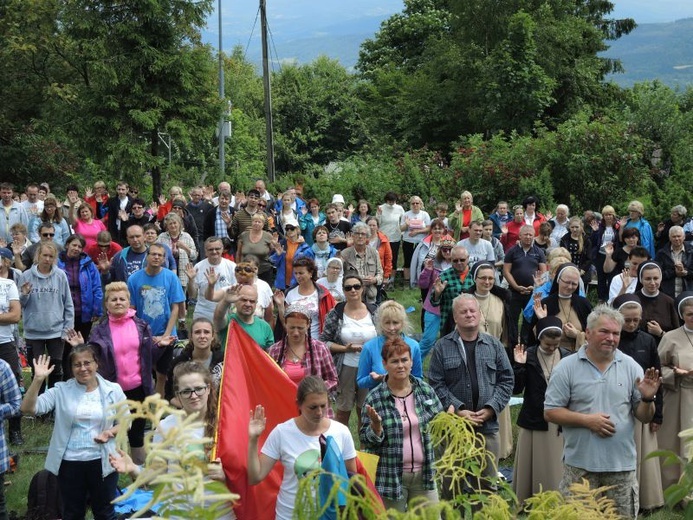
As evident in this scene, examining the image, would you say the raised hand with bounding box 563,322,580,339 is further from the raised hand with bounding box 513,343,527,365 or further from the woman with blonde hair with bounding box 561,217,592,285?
the woman with blonde hair with bounding box 561,217,592,285

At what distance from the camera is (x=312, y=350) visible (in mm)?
8086

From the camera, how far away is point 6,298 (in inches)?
378

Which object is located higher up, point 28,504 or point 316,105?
point 316,105

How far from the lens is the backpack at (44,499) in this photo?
7.79m

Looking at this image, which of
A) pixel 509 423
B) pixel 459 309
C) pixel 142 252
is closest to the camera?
pixel 459 309

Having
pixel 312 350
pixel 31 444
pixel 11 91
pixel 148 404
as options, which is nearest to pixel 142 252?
pixel 31 444

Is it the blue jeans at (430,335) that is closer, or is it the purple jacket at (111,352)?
the purple jacket at (111,352)

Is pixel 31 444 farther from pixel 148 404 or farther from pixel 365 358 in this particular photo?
pixel 148 404

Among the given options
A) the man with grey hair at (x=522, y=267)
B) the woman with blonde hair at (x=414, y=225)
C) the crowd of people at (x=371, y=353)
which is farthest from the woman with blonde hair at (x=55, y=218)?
the man with grey hair at (x=522, y=267)

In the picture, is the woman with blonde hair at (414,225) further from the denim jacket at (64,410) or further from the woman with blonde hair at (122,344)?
the denim jacket at (64,410)

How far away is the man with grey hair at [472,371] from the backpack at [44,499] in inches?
129

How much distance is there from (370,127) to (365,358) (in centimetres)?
4192

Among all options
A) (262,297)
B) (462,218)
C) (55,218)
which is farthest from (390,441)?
(462,218)

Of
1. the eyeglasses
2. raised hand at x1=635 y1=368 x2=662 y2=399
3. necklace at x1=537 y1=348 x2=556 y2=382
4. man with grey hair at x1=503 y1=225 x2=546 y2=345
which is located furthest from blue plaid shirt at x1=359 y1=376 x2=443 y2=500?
man with grey hair at x1=503 y1=225 x2=546 y2=345
